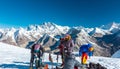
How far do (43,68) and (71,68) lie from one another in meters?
6.78

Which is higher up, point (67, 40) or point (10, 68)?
point (67, 40)

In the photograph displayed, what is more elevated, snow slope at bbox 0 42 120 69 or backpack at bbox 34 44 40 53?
backpack at bbox 34 44 40 53

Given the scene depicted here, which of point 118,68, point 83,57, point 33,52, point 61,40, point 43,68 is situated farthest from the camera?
point 118,68

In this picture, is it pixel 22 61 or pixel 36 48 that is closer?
pixel 36 48

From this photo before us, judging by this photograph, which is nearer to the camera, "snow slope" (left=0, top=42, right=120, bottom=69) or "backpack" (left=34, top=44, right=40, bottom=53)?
"backpack" (left=34, top=44, right=40, bottom=53)

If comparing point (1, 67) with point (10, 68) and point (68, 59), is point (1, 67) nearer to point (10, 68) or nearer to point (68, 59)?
point (10, 68)

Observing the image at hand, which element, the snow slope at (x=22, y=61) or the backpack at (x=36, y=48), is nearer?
the backpack at (x=36, y=48)

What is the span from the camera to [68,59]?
9742 mm

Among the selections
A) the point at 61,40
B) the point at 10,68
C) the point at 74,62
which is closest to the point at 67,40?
the point at 61,40

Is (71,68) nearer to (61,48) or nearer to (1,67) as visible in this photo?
(61,48)

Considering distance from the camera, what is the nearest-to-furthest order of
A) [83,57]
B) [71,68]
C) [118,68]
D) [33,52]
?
[71,68]
[33,52]
[83,57]
[118,68]

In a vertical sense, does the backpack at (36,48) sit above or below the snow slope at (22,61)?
above

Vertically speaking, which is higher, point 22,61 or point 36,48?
point 36,48

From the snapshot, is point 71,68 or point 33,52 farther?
point 33,52
